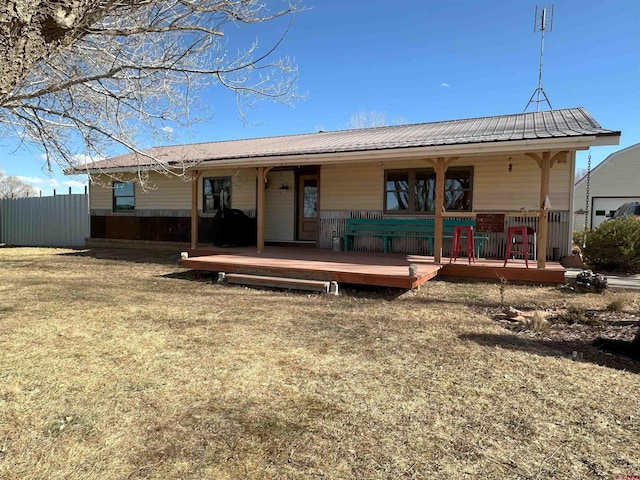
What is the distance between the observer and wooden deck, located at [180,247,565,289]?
6.34 metres

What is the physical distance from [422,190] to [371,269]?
3.76m

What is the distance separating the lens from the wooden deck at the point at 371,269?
634 cm

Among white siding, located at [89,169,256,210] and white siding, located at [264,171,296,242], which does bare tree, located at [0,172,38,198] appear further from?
white siding, located at [264,171,296,242]

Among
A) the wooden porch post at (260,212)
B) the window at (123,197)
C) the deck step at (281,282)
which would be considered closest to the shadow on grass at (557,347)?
the deck step at (281,282)

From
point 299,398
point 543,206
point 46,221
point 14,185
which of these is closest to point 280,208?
point 543,206

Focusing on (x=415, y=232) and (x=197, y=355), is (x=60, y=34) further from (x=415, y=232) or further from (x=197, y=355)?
(x=415, y=232)

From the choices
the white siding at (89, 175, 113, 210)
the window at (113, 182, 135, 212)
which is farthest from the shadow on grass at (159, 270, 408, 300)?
the white siding at (89, 175, 113, 210)

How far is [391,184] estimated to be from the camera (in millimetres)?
10094

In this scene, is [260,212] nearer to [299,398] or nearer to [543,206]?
[543,206]

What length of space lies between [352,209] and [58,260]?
25.9 feet

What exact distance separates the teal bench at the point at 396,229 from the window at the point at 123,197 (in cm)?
815

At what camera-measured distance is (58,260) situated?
1079cm

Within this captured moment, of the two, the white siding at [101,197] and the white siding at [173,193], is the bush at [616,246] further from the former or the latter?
the white siding at [101,197]

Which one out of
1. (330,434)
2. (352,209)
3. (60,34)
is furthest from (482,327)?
(352,209)
